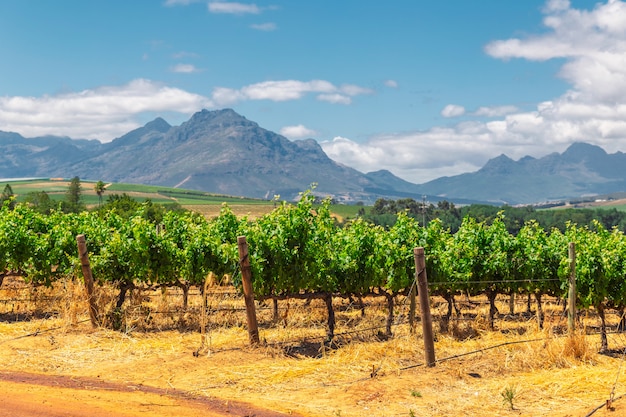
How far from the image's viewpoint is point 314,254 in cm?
1561

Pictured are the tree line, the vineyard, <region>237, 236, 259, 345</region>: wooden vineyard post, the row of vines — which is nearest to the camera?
<region>237, 236, 259, 345</region>: wooden vineyard post

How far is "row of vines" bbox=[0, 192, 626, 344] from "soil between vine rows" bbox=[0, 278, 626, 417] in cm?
182

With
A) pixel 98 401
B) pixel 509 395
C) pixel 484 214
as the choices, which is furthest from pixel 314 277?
pixel 484 214

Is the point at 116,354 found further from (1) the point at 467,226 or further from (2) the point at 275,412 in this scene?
(1) the point at 467,226

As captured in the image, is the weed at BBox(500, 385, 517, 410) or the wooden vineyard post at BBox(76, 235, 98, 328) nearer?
the weed at BBox(500, 385, 517, 410)

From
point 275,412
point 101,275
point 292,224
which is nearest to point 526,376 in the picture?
point 275,412

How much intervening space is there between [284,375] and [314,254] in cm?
426

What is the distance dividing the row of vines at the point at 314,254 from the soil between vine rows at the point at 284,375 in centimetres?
182

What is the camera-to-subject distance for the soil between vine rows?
9945mm

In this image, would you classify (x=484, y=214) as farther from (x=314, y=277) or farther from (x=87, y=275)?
(x=87, y=275)

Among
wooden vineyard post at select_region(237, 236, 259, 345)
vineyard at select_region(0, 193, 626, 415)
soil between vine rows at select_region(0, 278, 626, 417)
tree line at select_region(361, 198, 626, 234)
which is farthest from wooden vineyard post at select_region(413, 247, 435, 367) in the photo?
tree line at select_region(361, 198, 626, 234)

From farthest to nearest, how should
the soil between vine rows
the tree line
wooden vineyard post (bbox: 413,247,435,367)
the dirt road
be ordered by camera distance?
the tree line → wooden vineyard post (bbox: 413,247,435,367) → the soil between vine rows → the dirt road

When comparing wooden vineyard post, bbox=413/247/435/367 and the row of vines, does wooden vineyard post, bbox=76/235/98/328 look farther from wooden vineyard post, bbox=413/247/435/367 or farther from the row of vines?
wooden vineyard post, bbox=413/247/435/367

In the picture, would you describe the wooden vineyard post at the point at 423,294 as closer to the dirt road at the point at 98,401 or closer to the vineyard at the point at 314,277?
the vineyard at the point at 314,277
